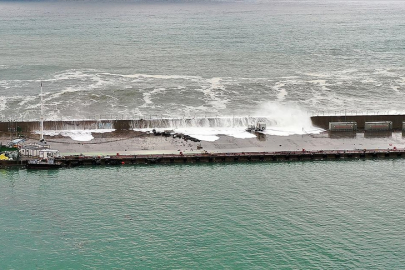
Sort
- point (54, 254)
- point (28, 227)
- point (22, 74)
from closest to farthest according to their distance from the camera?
1. point (54, 254)
2. point (28, 227)
3. point (22, 74)

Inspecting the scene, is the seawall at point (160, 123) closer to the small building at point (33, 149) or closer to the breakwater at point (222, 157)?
the small building at point (33, 149)

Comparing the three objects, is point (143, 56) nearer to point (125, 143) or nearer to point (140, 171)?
point (125, 143)

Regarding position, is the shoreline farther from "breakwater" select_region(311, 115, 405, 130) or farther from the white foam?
"breakwater" select_region(311, 115, 405, 130)

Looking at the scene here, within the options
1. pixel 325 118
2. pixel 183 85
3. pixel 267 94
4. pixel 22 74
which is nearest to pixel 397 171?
pixel 325 118

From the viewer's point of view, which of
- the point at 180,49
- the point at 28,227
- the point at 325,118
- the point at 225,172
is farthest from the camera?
the point at 180,49

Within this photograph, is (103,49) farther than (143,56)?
Yes

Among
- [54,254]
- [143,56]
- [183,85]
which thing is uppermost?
[143,56]

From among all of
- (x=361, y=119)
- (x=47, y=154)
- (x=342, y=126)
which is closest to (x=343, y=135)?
(x=342, y=126)
